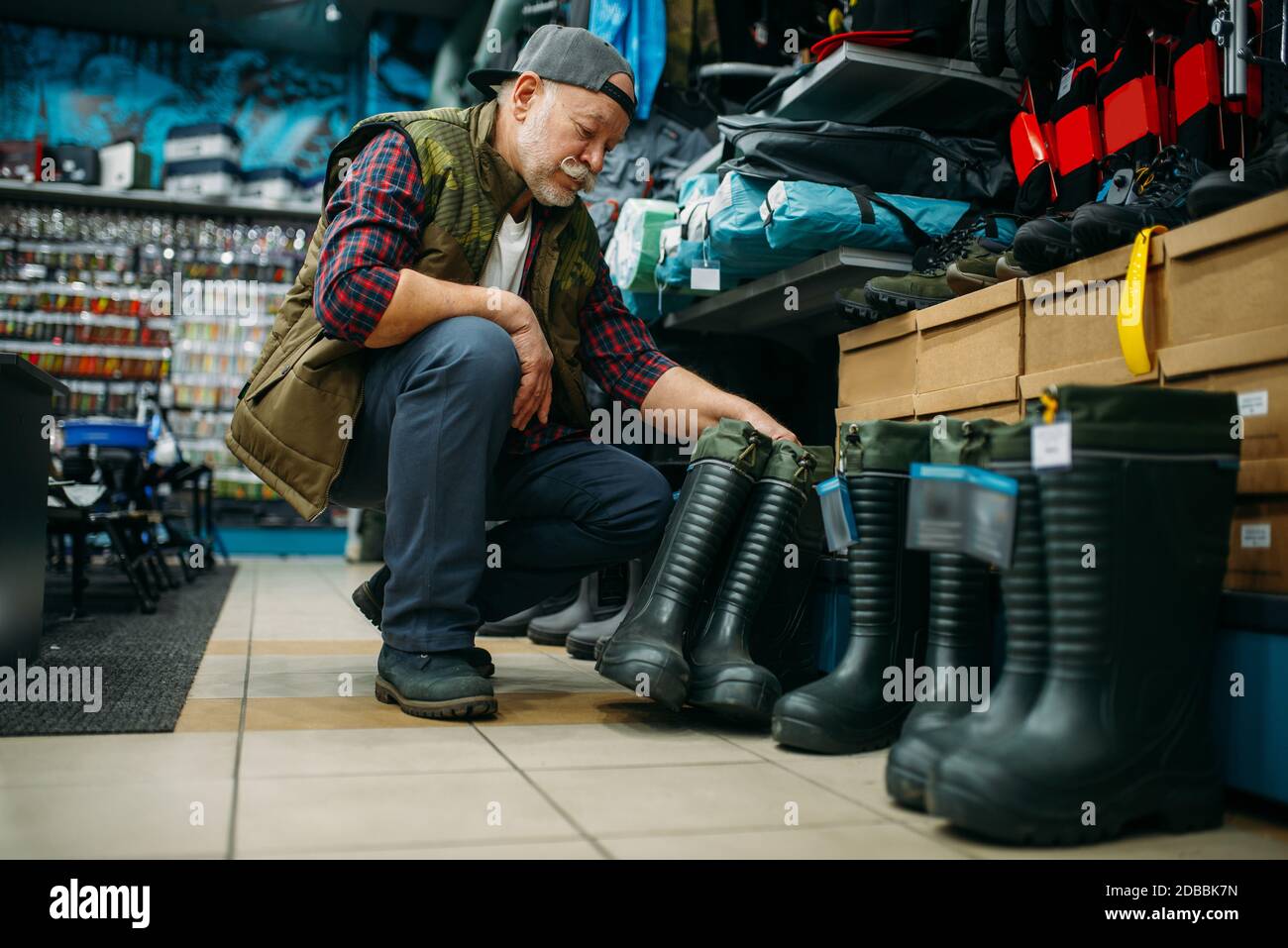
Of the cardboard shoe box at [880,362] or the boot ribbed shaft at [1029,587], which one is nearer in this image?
the boot ribbed shaft at [1029,587]

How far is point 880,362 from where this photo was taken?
98.3 inches

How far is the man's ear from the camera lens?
6.83 ft

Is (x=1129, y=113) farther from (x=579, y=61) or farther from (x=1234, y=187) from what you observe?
(x=579, y=61)

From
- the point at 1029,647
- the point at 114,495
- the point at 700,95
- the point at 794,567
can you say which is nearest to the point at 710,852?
the point at 1029,647

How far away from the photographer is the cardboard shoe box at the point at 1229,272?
141cm

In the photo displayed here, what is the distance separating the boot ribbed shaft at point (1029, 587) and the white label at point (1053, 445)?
5 cm

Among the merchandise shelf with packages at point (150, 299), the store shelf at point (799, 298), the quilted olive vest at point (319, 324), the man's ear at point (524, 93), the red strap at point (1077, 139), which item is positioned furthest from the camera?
the merchandise shelf with packages at point (150, 299)

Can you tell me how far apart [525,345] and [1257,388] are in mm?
1185

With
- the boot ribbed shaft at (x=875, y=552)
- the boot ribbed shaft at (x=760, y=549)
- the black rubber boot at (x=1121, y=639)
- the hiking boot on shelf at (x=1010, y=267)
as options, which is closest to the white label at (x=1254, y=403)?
the black rubber boot at (x=1121, y=639)

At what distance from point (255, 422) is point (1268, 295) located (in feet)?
5.41

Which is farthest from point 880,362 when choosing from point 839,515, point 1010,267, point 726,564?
point 839,515

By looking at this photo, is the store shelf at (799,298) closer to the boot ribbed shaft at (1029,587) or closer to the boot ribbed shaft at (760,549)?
the boot ribbed shaft at (760,549)

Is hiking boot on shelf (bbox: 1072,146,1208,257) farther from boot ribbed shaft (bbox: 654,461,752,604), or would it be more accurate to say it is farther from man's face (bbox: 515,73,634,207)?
man's face (bbox: 515,73,634,207)

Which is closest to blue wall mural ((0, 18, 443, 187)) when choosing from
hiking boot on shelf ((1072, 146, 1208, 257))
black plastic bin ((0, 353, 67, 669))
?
black plastic bin ((0, 353, 67, 669))
